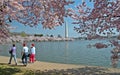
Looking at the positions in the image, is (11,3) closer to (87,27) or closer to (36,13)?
(36,13)

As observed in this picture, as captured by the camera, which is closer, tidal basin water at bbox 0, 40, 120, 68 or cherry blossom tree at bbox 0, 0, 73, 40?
cherry blossom tree at bbox 0, 0, 73, 40

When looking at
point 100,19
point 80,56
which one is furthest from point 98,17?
point 80,56

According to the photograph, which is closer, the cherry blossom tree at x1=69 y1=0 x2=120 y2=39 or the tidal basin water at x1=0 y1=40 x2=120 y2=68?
the cherry blossom tree at x1=69 y1=0 x2=120 y2=39

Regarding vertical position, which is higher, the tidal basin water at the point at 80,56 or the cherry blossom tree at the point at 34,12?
the cherry blossom tree at the point at 34,12

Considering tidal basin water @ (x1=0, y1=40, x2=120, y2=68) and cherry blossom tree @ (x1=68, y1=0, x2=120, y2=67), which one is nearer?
cherry blossom tree @ (x1=68, y1=0, x2=120, y2=67)

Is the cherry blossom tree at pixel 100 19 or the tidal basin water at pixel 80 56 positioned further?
the tidal basin water at pixel 80 56

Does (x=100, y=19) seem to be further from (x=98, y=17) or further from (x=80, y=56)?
(x=80, y=56)

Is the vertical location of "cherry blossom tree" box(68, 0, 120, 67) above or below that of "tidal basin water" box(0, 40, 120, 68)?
above

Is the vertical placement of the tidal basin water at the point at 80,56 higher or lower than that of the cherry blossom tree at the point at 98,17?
lower

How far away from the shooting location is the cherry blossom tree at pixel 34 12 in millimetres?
16727

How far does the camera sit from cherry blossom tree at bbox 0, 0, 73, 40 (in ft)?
54.9

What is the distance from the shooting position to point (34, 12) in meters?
19.1

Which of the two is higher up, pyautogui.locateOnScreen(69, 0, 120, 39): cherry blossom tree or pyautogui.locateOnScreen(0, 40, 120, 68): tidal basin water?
pyautogui.locateOnScreen(69, 0, 120, 39): cherry blossom tree

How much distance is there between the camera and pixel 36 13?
747 inches
